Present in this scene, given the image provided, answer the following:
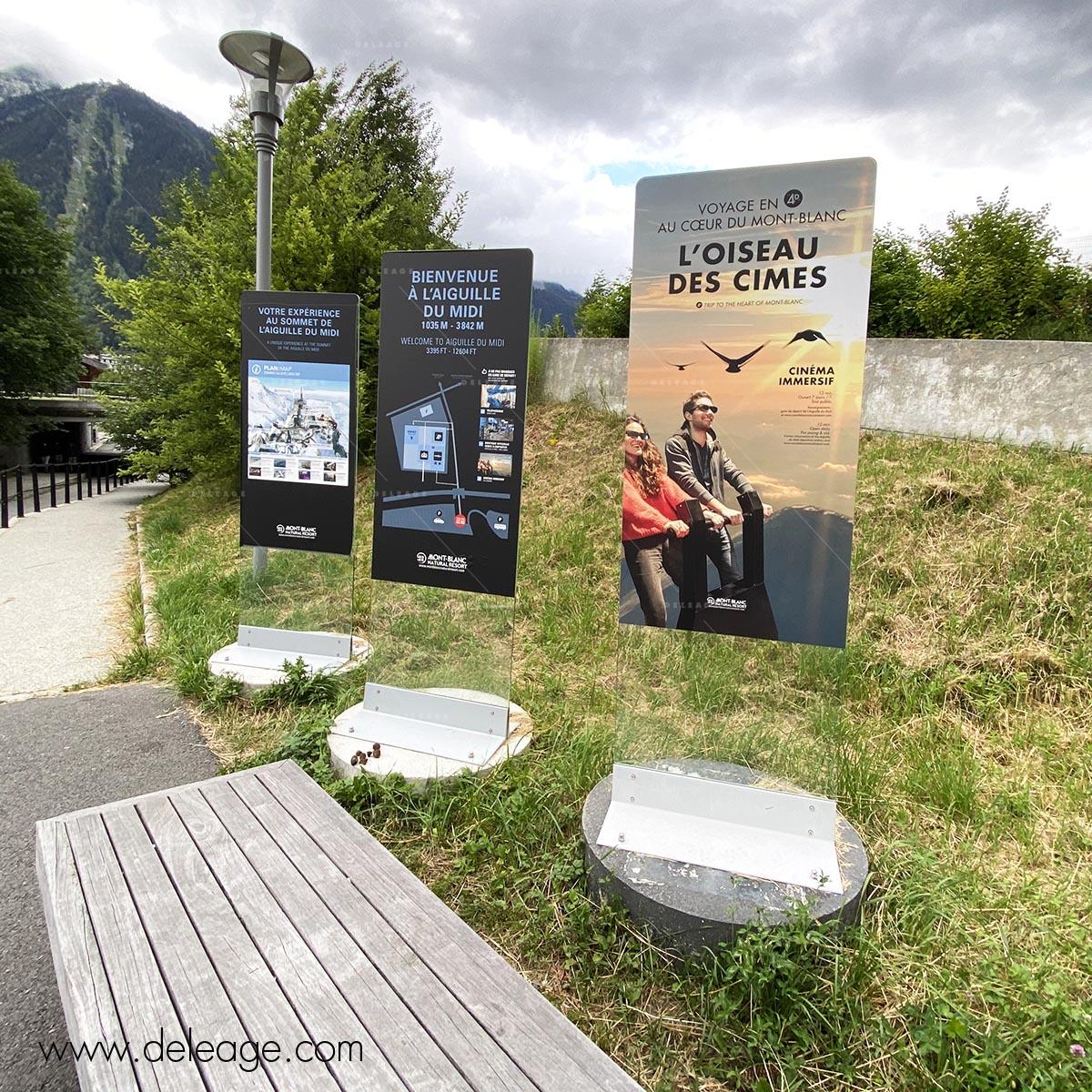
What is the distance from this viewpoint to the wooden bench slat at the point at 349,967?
1.51 m

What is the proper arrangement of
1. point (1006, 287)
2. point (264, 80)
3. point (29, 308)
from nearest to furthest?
point (264, 80) → point (1006, 287) → point (29, 308)

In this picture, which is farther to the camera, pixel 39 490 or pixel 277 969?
pixel 39 490

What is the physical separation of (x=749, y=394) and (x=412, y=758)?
2197 millimetres

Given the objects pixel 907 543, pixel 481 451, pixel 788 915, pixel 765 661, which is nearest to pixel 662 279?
pixel 481 451

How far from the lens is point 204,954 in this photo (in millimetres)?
1783

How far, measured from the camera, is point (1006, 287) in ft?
28.8

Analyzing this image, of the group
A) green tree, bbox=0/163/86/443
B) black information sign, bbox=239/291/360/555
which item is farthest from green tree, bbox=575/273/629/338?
green tree, bbox=0/163/86/443

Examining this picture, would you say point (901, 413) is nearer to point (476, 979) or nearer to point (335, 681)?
point (335, 681)

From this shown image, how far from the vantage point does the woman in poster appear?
2557mm

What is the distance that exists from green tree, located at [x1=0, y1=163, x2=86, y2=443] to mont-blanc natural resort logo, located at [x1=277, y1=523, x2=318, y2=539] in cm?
2692

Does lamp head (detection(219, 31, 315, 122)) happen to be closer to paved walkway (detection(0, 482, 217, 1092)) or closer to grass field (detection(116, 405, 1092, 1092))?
grass field (detection(116, 405, 1092, 1092))

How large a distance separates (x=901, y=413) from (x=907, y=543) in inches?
101

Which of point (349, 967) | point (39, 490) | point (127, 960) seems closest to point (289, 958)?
point (349, 967)

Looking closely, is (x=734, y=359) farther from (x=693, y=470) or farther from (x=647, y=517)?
(x=647, y=517)
